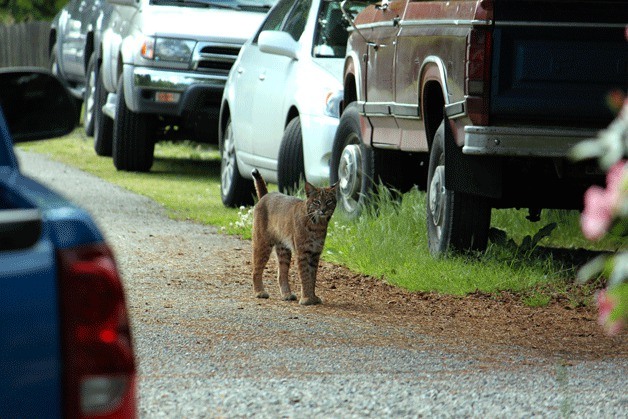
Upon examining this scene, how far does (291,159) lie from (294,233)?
12.1ft

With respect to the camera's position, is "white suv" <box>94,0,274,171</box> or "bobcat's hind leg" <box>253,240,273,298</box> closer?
"bobcat's hind leg" <box>253,240,273,298</box>

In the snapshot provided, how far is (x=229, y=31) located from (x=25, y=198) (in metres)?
13.0

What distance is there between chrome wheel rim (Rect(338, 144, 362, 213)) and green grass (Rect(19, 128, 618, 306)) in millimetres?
146

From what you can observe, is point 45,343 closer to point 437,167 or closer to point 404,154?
point 437,167

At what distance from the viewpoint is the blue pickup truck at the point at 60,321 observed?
102 inches

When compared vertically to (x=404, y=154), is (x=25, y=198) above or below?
above

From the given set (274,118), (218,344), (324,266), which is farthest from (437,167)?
(274,118)

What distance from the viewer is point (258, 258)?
28.3 ft

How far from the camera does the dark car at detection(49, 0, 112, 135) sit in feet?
66.2

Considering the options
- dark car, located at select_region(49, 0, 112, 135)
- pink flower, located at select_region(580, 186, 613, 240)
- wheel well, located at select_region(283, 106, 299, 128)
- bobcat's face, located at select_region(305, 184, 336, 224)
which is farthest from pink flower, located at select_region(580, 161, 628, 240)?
dark car, located at select_region(49, 0, 112, 135)

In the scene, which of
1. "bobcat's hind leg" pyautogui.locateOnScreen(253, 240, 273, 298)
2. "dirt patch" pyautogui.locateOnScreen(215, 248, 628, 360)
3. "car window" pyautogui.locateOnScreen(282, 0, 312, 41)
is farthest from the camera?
"car window" pyautogui.locateOnScreen(282, 0, 312, 41)

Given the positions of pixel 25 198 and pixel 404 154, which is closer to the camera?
pixel 25 198

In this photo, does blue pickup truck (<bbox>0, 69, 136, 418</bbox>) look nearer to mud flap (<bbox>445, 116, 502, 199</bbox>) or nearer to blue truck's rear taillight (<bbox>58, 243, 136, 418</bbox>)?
blue truck's rear taillight (<bbox>58, 243, 136, 418</bbox>)

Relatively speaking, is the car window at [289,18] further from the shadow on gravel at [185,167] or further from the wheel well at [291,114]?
the shadow on gravel at [185,167]
